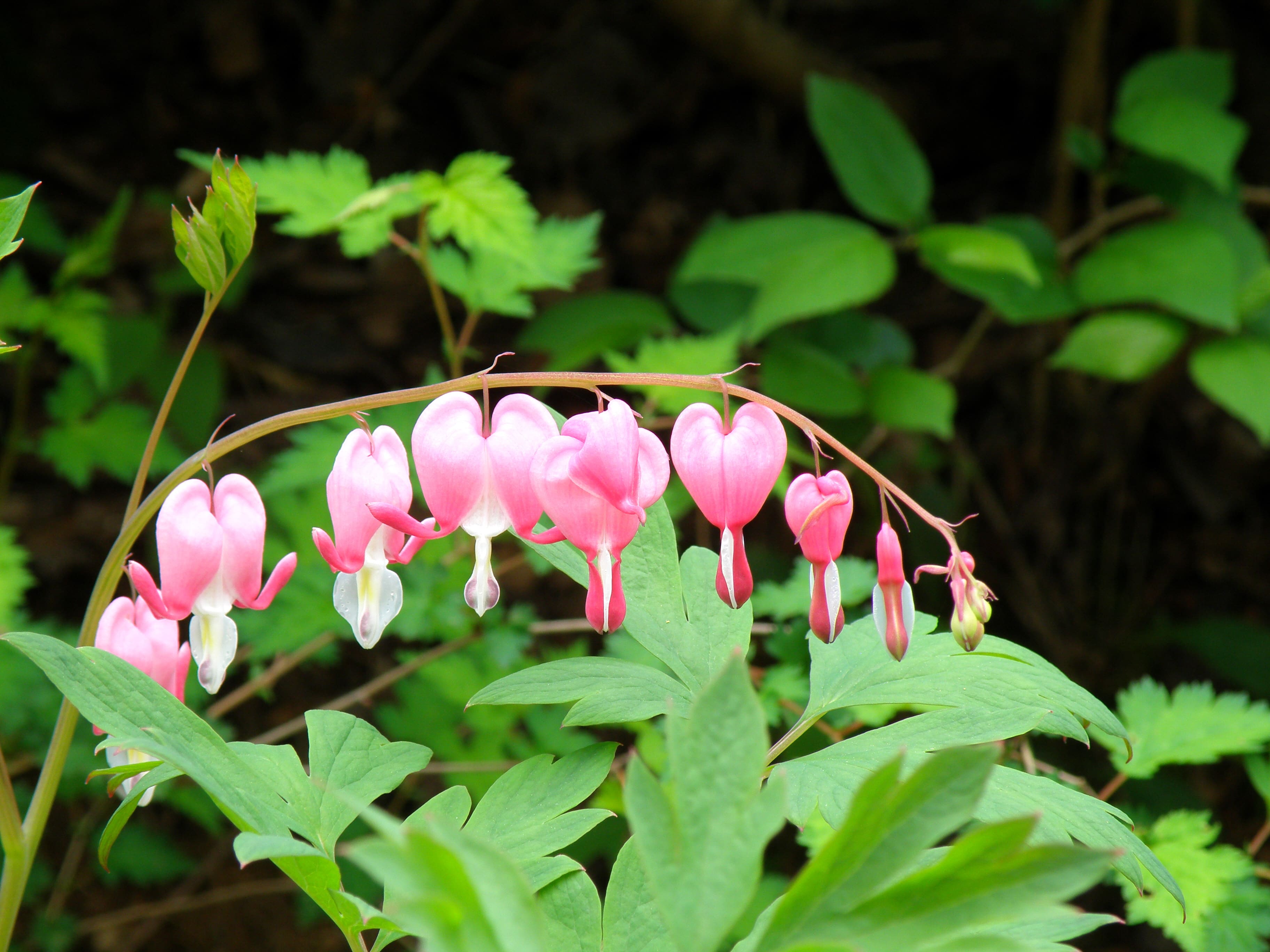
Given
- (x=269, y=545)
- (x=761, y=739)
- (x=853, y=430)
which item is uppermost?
(x=761, y=739)

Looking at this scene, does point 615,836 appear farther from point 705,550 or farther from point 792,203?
point 792,203

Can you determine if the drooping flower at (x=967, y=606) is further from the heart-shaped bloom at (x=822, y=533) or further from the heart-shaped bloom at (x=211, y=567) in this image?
the heart-shaped bloom at (x=211, y=567)

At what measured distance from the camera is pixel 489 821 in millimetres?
941

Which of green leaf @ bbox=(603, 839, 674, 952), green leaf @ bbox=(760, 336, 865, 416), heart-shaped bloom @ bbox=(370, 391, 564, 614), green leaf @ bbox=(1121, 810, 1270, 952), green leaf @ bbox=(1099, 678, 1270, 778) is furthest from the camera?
green leaf @ bbox=(760, 336, 865, 416)

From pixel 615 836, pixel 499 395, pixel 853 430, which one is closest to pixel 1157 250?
pixel 853 430

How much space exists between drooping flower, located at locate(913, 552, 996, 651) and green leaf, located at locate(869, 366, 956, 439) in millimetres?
1402

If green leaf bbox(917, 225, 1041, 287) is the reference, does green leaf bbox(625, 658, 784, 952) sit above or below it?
above

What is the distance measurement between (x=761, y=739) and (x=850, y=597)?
32.8 inches

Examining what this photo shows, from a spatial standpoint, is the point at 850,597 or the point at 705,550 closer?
the point at 705,550

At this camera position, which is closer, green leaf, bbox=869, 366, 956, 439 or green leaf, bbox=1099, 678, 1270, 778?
green leaf, bbox=1099, 678, 1270, 778

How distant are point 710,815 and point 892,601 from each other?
37 centimetres

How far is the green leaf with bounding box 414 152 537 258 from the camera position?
1.70 metres

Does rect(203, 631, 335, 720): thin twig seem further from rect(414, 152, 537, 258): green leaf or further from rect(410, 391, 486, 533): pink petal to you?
rect(410, 391, 486, 533): pink petal

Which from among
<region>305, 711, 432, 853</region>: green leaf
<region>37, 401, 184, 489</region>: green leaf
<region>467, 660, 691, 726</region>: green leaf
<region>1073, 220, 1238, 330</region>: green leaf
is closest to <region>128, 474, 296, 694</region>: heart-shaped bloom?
<region>305, 711, 432, 853</region>: green leaf
